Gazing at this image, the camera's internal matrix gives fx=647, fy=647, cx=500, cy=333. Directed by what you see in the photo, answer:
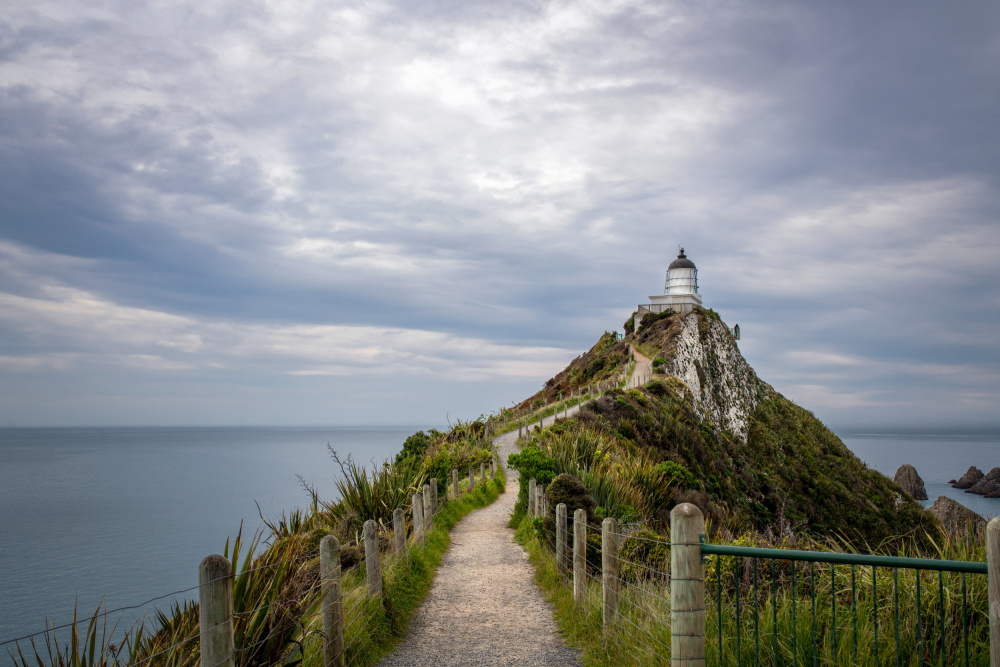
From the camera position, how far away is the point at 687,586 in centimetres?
397

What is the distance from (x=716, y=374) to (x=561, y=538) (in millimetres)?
49098

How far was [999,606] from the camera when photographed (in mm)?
3500

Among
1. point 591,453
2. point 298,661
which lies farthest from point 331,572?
point 591,453

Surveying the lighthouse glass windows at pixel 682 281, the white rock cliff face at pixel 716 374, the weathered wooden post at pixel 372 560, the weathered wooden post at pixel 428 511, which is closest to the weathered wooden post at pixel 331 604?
the weathered wooden post at pixel 372 560

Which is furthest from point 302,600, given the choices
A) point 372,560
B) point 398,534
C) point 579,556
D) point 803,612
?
point 803,612

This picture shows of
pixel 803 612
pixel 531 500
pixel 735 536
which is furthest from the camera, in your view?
pixel 531 500

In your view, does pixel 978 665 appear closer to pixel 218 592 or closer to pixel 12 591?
pixel 218 592

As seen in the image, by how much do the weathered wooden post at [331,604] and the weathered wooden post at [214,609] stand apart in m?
1.44

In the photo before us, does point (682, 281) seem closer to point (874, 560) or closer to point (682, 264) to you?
point (682, 264)

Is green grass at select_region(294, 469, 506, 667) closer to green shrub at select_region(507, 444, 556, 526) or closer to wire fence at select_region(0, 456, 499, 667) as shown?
wire fence at select_region(0, 456, 499, 667)

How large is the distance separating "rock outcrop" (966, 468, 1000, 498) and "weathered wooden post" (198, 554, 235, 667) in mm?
85863

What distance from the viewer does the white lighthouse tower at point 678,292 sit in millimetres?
66812

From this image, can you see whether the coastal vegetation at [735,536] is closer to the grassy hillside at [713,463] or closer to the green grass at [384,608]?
the grassy hillside at [713,463]

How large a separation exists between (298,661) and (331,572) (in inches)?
26.3
